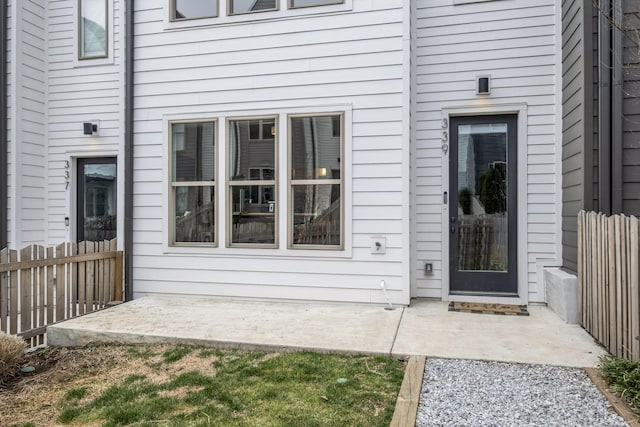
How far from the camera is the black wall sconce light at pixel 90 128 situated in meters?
6.41

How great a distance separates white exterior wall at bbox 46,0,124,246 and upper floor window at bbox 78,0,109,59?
96 millimetres

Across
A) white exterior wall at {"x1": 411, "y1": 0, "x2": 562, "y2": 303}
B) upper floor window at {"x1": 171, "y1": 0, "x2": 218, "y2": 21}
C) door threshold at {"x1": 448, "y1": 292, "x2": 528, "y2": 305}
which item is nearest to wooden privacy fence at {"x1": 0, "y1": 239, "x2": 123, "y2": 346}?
upper floor window at {"x1": 171, "y1": 0, "x2": 218, "y2": 21}

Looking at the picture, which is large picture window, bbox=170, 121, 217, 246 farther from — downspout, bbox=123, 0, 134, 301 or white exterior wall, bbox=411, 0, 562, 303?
white exterior wall, bbox=411, 0, 562, 303

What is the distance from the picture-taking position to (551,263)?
4.95m

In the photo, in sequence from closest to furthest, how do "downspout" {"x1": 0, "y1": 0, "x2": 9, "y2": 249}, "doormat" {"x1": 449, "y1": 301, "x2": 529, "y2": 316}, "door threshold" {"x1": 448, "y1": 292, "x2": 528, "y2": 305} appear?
"doormat" {"x1": 449, "y1": 301, "x2": 529, "y2": 316} → "door threshold" {"x1": 448, "y1": 292, "x2": 528, "y2": 305} → "downspout" {"x1": 0, "y1": 0, "x2": 9, "y2": 249}

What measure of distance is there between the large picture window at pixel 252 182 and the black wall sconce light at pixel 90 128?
103 inches

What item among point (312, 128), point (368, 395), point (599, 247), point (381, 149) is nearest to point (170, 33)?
point (312, 128)

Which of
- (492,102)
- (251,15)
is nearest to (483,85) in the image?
(492,102)

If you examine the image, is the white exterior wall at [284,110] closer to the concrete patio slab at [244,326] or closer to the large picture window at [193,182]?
the large picture window at [193,182]

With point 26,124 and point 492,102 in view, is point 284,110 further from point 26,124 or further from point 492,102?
point 26,124

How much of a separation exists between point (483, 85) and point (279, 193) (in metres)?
2.72

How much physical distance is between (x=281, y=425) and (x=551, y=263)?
3934 millimetres

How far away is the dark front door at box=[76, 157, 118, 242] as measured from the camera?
668cm

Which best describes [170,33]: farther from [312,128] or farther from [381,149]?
[381,149]
